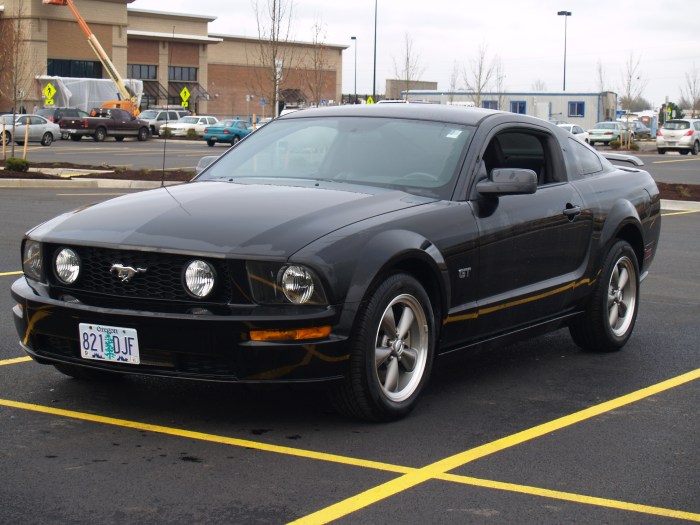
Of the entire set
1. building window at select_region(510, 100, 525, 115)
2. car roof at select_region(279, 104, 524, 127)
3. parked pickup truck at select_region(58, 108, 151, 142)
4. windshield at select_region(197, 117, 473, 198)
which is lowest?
windshield at select_region(197, 117, 473, 198)

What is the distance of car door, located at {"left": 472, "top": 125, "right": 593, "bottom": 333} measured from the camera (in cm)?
626

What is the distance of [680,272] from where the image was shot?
11.8 m

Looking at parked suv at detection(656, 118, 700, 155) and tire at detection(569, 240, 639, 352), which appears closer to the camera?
tire at detection(569, 240, 639, 352)

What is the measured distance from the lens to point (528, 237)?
6574 mm

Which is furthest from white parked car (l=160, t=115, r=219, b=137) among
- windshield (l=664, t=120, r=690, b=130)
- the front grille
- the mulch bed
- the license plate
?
the license plate

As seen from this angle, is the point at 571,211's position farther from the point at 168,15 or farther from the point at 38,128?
the point at 168,15

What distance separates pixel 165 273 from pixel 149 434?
0.77m

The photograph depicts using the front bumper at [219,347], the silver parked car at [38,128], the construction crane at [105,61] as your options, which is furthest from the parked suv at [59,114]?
the front bumper at [219,347]

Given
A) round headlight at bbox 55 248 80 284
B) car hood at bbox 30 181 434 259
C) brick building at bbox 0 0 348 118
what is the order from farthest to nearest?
brick building at bbox 0 0 348 118
round headlight at bbox 55 248 80 284
car hood at bbox 30 181 434 259

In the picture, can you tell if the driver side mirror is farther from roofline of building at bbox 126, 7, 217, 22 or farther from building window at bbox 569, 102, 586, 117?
roofline of building at bbox 126, 7, 217, 22

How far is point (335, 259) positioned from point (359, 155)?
1442mm

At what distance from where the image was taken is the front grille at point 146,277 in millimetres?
5129

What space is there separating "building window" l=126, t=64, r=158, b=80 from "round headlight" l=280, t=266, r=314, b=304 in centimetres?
8406

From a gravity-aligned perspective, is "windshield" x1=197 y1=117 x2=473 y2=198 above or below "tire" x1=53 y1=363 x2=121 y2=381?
above
